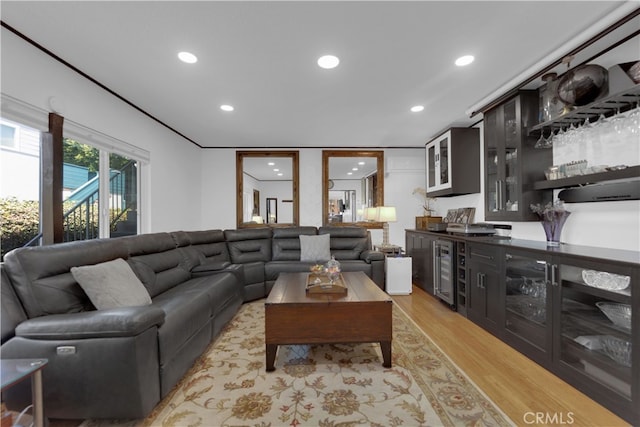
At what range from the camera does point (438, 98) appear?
9.66 ft

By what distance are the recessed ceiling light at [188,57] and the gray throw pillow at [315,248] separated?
9.58 feet

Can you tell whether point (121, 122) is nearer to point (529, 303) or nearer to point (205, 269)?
point (205, 269)

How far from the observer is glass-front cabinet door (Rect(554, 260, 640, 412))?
1.57 m

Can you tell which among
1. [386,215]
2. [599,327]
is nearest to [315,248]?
[386,215]

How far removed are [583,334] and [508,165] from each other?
1723 millimetres

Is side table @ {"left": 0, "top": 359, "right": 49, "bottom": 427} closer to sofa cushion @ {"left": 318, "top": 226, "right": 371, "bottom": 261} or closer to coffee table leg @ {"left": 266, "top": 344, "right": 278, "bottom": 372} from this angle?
coffee table leg @ {"left": 266, "top": 344, "right": 278, "bottom": 372}

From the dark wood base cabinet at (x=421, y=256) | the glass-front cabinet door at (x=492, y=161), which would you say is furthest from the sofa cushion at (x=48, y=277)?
the glass-front cabinet door at (x=492, y=161)

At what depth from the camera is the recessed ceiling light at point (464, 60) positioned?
2.15 meters

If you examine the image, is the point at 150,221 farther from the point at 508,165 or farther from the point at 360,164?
the point at 508,165

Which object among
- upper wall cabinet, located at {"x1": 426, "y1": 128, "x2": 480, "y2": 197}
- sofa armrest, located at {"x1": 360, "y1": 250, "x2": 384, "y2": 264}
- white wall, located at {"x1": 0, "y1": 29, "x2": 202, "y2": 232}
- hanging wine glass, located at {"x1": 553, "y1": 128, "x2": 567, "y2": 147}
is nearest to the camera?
white wall, located at {"x1": 0, "y1": 29, "x2": 202, "y2": 232}

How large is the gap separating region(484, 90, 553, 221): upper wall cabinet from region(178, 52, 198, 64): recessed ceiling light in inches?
120

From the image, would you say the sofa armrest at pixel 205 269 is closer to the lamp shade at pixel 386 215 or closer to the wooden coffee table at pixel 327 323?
the wooden coffee table at pixel 327 323

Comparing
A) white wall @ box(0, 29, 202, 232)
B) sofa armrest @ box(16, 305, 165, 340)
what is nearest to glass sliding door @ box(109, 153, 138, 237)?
white wall @ box(0, 29, 202, 232)

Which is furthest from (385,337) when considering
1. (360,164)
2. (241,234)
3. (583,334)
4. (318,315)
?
(360,164)
